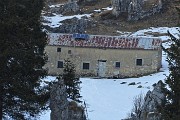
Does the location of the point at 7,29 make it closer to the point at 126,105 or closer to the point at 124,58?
the point at 126,105

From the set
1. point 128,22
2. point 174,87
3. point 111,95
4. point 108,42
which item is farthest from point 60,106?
point 128,22

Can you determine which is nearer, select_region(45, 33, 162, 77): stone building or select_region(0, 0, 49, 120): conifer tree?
select_region(0, 0, 49, 120): conifer tree

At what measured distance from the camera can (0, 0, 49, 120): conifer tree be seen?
16.3 m

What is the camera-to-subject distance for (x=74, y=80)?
2614 centimetres

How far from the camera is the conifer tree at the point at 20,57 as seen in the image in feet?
53.6

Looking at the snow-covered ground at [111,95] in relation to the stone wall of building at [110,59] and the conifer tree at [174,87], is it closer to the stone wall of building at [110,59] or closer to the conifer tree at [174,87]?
the stone wall of building at [110,59]

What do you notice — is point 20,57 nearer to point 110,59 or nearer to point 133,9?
point 110,59

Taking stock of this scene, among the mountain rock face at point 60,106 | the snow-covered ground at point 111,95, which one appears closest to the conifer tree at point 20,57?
the mountain rock face at point 60,106

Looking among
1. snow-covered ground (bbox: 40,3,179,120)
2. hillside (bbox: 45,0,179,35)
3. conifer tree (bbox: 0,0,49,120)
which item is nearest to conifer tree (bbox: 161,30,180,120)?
conifer tree (bbox: 0,0,49,120)

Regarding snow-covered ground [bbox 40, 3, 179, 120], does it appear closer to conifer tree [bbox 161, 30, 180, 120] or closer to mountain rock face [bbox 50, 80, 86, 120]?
mountain rock face [bbox 50, 80, 86, 120]

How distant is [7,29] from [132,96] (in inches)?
788

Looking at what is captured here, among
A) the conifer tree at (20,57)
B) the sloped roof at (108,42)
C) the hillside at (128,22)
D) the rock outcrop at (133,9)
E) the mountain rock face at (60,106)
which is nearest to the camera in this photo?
the conifer tree at (20,57)

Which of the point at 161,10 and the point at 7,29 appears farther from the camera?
the point at 161,10

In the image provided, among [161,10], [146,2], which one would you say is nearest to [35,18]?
[161,10]
